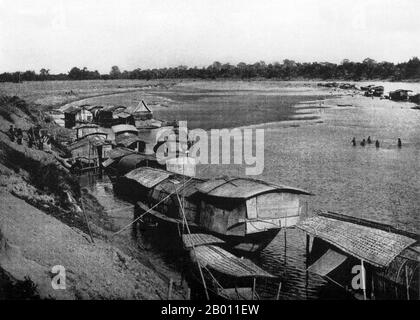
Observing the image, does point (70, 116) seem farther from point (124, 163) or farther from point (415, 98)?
point (415, 98)

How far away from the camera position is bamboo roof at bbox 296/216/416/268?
15.4 m

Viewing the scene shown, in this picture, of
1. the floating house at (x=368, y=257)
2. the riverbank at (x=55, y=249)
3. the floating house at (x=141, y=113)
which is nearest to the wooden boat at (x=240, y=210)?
the floating house at (x=368, y=257)

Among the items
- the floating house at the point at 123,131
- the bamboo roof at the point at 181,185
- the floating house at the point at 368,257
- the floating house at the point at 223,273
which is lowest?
the floating house at the point at 223,273

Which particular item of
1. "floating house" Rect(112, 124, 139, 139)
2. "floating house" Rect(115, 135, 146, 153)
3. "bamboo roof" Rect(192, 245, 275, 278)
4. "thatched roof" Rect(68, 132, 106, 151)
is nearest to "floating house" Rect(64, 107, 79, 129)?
"floating house" Rect(112, 124, 139, 139)

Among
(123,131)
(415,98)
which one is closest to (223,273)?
(123,131)

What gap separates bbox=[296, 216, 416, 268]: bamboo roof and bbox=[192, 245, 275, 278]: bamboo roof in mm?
3098

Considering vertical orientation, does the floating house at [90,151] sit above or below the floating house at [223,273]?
above

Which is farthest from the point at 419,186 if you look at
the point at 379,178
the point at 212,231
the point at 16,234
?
the point at 16,234

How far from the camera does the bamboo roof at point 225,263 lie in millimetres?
16180

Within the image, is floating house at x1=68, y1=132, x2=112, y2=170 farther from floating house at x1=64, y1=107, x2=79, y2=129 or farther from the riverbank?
floating house at x1=64, y1=107, x2=79, y2=129

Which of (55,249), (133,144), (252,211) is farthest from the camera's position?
(133,144)

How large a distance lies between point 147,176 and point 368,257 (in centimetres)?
1672

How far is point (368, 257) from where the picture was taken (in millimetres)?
15531

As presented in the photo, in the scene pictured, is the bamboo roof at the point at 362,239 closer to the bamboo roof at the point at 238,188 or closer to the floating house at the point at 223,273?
the bamboo roof at the point at 238,188
